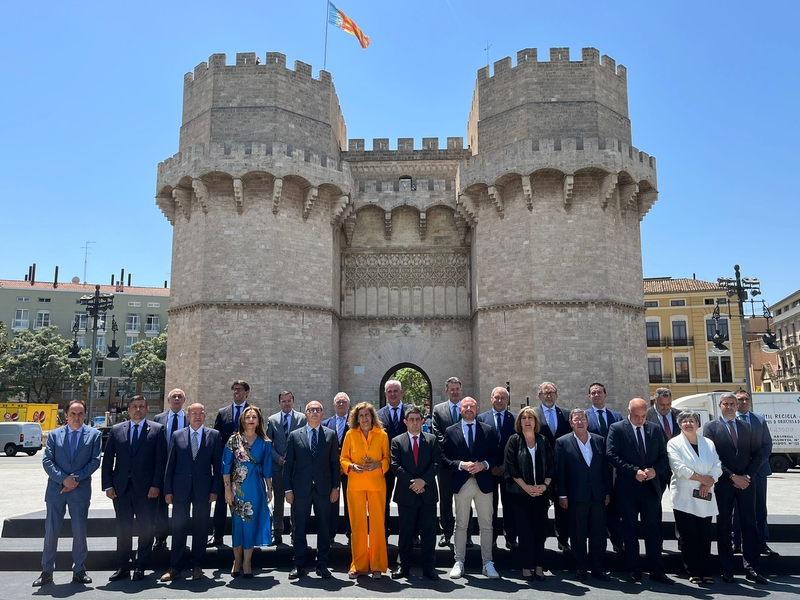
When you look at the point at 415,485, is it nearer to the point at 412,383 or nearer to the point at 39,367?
the point at 39,367

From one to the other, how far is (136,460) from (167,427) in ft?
2.72

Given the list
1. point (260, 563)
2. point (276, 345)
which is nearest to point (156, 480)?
point (260, 563)

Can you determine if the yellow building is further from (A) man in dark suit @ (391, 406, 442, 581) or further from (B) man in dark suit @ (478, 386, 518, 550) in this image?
(A) man in dark suit @ (391, 406, 442, 581)

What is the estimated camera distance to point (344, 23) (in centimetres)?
2194

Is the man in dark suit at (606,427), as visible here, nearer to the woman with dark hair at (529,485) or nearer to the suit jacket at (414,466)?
the woman with dark hair at (529,485)

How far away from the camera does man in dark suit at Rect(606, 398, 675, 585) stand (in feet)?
21.5

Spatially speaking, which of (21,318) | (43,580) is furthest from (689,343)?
(21,318)

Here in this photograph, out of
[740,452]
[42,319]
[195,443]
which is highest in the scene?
[42,319]

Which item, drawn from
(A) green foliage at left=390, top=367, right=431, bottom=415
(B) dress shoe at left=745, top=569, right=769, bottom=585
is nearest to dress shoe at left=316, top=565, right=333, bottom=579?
(B) dress shoe at left=745, top=569, right=769, bottom=585

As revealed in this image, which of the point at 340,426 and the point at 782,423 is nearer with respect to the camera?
the point at 340,426

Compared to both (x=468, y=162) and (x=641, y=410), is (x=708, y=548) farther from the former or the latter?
(x=468, y=162)

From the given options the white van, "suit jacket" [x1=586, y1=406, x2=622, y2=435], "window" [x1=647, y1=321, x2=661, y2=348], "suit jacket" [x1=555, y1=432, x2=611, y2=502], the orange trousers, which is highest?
"window" [x1=647, y1=321, x2=661, y2=348]

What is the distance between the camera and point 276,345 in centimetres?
1894

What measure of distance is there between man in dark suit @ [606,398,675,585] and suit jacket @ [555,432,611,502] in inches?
5.7
